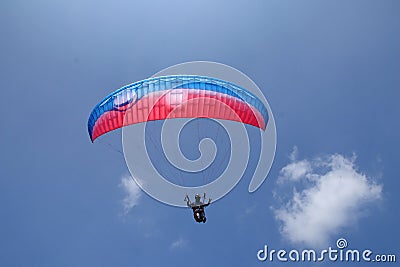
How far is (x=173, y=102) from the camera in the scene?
80.8ft

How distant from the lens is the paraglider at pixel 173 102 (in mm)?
24328

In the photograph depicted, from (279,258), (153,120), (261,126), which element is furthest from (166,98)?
(279,258)

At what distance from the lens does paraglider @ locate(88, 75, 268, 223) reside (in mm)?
24328

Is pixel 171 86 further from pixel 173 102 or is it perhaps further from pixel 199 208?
pixel 199 208

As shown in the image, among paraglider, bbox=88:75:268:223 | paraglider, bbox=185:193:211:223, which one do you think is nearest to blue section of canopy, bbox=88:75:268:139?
paraglider, bbox=88:75:268:223

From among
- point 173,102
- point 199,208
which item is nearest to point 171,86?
point 173,102

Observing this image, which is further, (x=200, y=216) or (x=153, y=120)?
(x=200, y=216)

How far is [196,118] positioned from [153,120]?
6.97 ft

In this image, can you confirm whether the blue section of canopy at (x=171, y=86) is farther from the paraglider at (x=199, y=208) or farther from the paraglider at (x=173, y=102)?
the paraglider at (x=199, y=208)

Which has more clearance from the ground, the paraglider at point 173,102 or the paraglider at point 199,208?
the paraglider at point 173,102

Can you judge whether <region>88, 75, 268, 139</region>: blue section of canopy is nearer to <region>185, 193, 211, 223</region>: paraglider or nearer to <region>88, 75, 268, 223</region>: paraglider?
<region>88, 75, 268, 223</region>: paraglider

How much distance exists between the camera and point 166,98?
24.6 meters

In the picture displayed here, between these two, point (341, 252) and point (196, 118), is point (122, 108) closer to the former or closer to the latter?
point (196, 118)

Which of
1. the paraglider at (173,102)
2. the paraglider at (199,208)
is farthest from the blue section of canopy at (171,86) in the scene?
the paraglider at (199,208)
